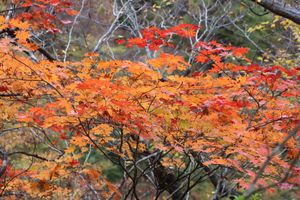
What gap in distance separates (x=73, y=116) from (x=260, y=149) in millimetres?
1529

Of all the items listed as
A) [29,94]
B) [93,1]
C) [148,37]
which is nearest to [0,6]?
[93,1]

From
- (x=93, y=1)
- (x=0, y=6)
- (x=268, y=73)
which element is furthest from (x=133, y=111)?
(x=93, y=1)

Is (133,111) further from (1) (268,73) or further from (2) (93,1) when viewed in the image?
(2) (93,1)

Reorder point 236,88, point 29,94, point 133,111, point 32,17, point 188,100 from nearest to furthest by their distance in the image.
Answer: point 133,111 < point 188,100 < point 236,88 < point 29,94 < point 32,17

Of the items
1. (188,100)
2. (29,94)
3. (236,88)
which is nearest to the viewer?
(188,100)

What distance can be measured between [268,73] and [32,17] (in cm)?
351

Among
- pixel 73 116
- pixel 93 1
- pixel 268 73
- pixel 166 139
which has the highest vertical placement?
pixel 268 73

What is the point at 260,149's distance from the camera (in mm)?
3139

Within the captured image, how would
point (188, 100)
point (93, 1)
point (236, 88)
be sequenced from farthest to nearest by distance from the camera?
point (93, 1) < point (236, 88) < point (188, 100)

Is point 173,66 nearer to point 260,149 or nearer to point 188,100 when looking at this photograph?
point 188,100

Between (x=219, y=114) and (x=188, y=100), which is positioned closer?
(x=188, y=100)

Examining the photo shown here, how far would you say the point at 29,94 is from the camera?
405cm

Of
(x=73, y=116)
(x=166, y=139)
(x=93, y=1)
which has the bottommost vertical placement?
(x=93, y=1)

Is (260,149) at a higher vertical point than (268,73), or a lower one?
lower
